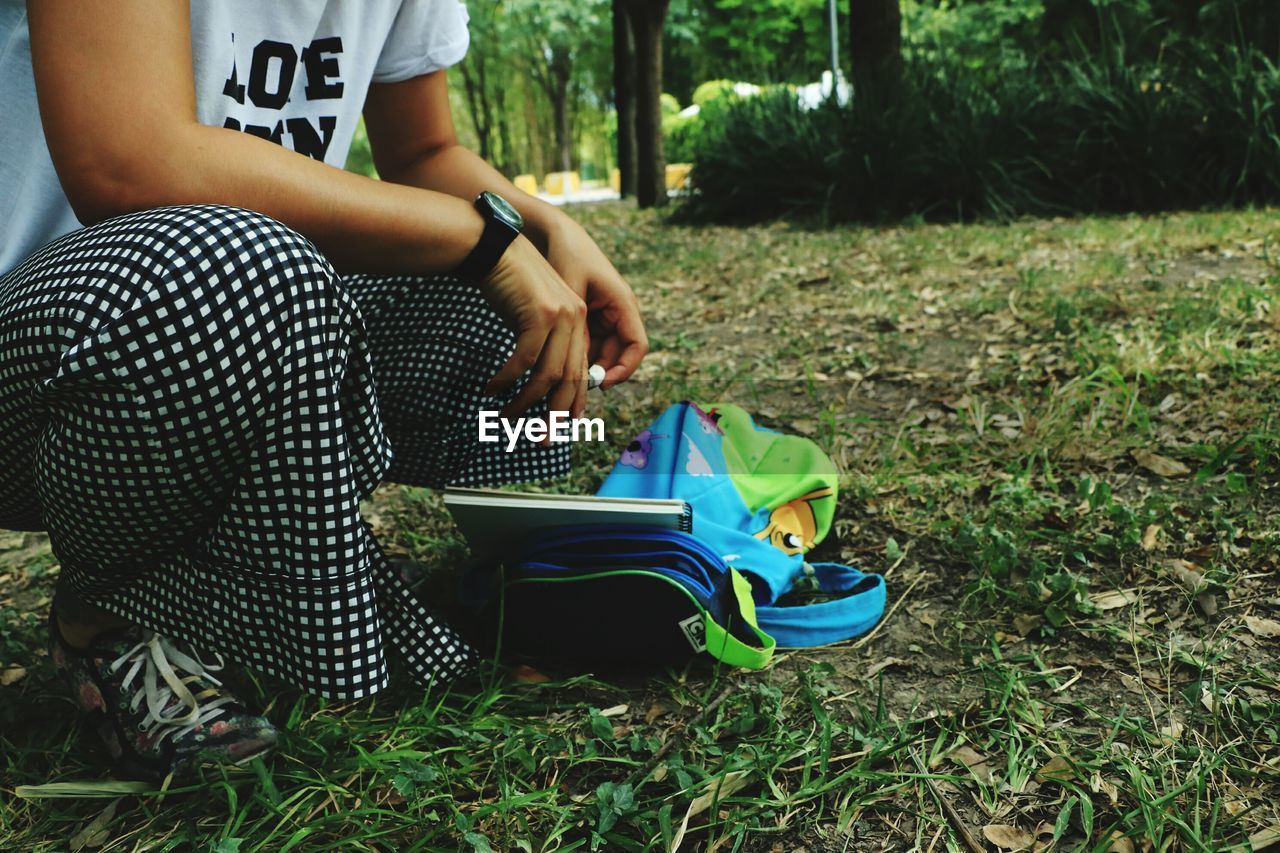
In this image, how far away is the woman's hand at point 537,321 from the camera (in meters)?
1.35

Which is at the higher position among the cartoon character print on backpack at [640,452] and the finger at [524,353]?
the finger at [524,353]

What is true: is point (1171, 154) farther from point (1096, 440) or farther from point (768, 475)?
point (768, 475)

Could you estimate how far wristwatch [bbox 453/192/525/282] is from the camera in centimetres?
134

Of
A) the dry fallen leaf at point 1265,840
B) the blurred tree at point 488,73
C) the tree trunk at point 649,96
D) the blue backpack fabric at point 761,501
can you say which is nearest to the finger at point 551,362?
the blue backpack fabric at point 761,501

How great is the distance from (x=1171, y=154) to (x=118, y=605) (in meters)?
6.56

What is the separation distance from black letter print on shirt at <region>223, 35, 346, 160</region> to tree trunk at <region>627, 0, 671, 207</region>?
7.60 metres

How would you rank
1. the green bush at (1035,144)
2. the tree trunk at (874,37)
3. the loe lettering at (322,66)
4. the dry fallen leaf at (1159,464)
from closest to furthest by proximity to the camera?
the loe lettering at (322,66)
the dry fallen leaf at (1159,464)
the green bush at (1035,144)
the tree trunk at (874,37)

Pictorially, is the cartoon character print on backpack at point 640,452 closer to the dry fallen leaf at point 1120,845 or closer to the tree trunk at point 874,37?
the dry fallen leaf at point 1120,845

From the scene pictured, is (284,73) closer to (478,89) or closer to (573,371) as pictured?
(573,371)

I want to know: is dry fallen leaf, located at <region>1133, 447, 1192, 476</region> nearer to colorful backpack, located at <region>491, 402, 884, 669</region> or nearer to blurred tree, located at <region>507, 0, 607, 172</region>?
colorful backpack, located at <region>491, 402, 884, 669</region>

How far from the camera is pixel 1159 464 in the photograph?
84.0 inches

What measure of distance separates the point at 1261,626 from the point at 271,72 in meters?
1.84

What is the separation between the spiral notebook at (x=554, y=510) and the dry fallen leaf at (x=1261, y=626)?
0.92 metres

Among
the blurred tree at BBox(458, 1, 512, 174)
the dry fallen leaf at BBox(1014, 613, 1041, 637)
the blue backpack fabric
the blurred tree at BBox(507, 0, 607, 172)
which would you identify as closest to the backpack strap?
the blue backpack fabric
